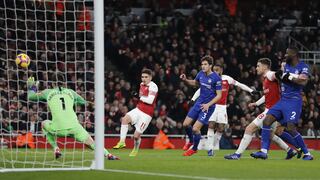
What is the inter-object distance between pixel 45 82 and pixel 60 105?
3.42m

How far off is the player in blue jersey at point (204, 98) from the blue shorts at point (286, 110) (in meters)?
2.23

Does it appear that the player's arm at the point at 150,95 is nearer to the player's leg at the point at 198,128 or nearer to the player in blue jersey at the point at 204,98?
the player in blue jersey at the point at 204,98

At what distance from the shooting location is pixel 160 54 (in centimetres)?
2933

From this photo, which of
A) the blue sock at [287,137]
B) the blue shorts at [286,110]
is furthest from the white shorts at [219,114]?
the blue shorts at [286,110]

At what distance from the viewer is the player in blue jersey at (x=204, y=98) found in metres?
17.5

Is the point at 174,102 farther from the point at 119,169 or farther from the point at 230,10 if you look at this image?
the point at 119,169

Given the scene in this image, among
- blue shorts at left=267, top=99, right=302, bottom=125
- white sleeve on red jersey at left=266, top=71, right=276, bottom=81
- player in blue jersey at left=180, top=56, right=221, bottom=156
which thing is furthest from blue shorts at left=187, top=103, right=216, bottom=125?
blue shorts at left=267, top=99, right=302, bottom=125

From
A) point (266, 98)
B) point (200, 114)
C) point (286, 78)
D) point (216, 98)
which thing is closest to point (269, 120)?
point (286, 78)

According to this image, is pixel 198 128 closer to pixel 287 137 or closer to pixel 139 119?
pixel 139 119

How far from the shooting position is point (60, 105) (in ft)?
49.9

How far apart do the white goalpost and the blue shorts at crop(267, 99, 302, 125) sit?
10.9 ft

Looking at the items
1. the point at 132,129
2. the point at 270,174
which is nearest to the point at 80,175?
the point at 270,174

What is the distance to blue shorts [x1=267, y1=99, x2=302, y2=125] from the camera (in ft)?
49.9

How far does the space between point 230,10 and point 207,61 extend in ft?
54.3
